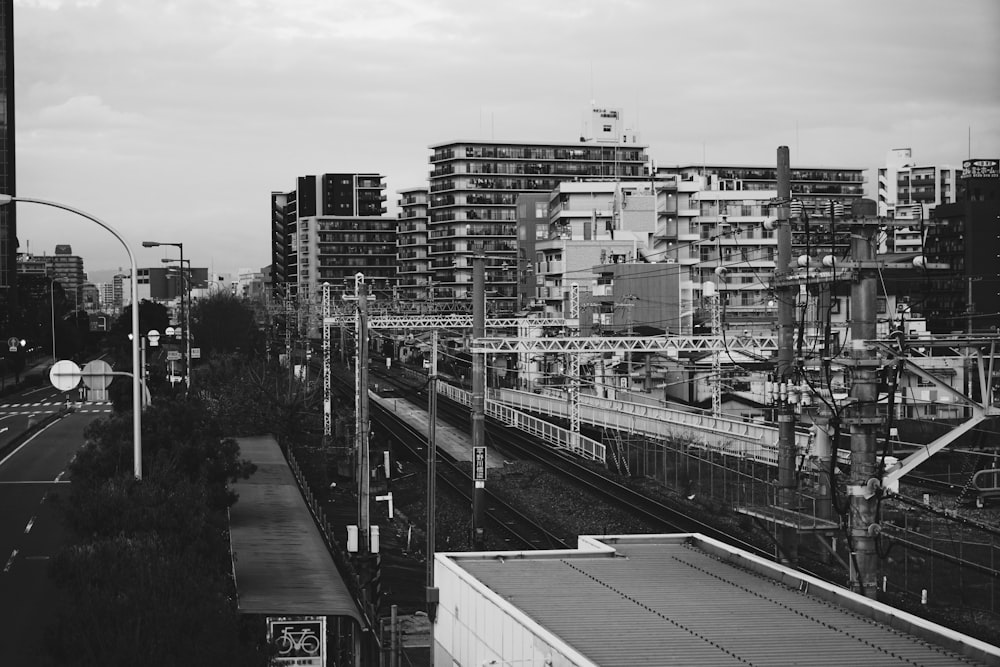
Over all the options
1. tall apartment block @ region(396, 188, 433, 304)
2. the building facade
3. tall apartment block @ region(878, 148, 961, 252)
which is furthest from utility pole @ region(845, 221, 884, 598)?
tall apartment block @ region(396, 188, 433, 304)

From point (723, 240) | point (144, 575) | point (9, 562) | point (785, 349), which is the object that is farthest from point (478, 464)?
point (723, 240)

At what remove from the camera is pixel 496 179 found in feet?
319

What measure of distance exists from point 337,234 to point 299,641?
10808 centimetres

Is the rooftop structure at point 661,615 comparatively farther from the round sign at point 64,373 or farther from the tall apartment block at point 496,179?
the tall apartment block at point 496,179

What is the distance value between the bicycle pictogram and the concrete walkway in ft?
68.5

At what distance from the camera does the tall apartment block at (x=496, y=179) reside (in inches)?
3797

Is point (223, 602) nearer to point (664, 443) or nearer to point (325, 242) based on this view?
point (664, 443)

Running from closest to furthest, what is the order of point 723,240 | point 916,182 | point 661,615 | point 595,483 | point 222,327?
point 661,615, point 595,483, point 222,327, point 723,240, point 916,182

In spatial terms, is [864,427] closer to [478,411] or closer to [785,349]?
[785,349]

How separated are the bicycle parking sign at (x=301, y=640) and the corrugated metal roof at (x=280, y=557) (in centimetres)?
20

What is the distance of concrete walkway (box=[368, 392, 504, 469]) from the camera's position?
125 feet

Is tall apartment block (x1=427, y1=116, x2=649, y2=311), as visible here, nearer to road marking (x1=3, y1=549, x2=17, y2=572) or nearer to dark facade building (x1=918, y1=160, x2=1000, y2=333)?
dark facade building (x1=918, y1=160, x2=1000, y2=333)

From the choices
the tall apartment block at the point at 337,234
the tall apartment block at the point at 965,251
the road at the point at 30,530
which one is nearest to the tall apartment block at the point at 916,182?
the tall apartment block at the point at 965,251

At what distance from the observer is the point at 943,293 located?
186 feet
